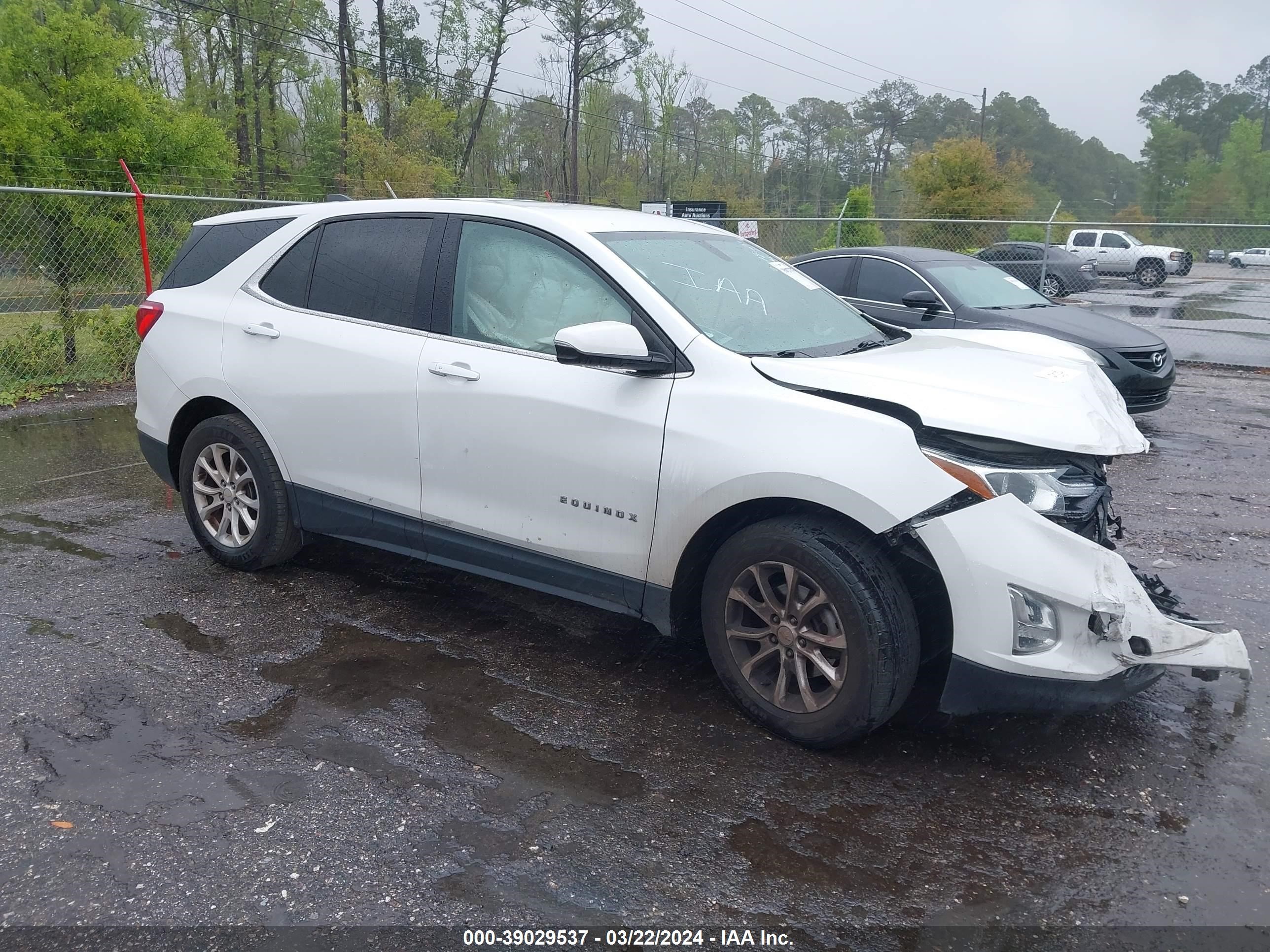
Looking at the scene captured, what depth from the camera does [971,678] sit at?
308 centimetres

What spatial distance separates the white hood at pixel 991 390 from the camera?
10.3 ft

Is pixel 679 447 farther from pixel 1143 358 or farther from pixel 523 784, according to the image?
pixel 1143 358

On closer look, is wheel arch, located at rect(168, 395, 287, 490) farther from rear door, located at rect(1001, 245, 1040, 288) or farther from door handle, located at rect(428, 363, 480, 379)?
rear door, located at rect(1001, 245, 1040, 288)

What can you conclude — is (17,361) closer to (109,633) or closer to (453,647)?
(109,633)

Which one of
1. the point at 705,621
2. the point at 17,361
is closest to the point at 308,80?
the point at 17,361

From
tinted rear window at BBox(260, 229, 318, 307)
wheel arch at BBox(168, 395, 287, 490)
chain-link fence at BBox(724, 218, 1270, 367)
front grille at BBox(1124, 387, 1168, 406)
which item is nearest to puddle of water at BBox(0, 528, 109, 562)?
wheel arch at BBox(168, 395, 287, 490)

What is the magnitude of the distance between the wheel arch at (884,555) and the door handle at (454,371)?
114 cm

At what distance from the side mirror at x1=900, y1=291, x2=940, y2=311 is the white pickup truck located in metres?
18.2

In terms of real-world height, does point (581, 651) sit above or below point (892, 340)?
below

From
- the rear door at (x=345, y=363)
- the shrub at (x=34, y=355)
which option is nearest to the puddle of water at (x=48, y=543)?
the rear door at (x=345, y=363)

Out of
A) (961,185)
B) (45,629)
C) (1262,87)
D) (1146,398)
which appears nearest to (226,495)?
(45,629)

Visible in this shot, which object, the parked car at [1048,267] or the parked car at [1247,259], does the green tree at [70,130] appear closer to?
the parked car at [1048,267]

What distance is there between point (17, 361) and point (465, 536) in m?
8.22

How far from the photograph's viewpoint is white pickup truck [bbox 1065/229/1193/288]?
2638 centimetres
